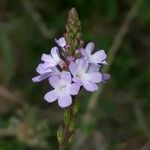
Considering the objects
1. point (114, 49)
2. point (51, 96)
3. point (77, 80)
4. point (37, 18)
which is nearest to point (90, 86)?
point (77, 80)

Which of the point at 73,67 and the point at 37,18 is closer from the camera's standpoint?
the point at 73,67

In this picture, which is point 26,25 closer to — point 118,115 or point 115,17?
point 115,17

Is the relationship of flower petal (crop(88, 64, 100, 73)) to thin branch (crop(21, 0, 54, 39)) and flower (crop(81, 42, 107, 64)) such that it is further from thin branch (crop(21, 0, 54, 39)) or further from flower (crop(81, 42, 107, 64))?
thin branch (crop(21, 0, 54, 39))

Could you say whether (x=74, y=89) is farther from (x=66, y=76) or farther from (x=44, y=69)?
(x=44, y=69)

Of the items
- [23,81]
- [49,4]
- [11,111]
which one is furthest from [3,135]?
[49,4]

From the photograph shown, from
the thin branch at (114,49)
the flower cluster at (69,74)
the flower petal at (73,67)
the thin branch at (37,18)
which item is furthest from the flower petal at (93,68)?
the thin branch at (37,18)

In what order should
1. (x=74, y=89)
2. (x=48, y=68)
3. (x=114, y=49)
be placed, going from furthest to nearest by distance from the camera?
(x=114, y=49) → (x=48, y=68) → (x=74, y=89)

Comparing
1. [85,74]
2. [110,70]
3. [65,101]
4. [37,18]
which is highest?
[37,18]
